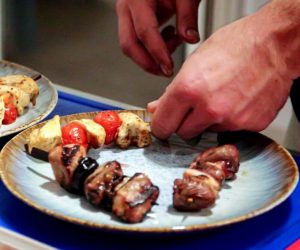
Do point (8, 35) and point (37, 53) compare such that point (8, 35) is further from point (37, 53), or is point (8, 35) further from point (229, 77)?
point (229, 77)

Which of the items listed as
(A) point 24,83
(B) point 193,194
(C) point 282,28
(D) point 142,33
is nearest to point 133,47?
(D) point 142,33

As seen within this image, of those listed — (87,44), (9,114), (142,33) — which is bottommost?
(87,44)

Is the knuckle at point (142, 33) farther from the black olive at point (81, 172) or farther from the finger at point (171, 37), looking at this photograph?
the black olive at point (81, 172)

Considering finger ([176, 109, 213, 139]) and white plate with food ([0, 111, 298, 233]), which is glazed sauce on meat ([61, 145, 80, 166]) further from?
finger ([176, 109, 213, 139])

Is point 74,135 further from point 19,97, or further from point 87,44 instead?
point 87,44

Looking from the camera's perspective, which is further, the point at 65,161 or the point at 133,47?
the point at 133,47

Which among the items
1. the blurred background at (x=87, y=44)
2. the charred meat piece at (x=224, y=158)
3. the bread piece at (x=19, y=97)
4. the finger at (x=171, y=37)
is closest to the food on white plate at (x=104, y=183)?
the charred meat piece at (x=224, y=158)

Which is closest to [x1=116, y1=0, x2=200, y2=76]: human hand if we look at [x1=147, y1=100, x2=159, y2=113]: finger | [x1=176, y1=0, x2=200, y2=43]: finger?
[x1=176, y1=0, x2=200, y2=43]: finger

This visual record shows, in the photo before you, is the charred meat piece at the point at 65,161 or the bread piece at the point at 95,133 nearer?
the charred meat piece at the point at 65,161
